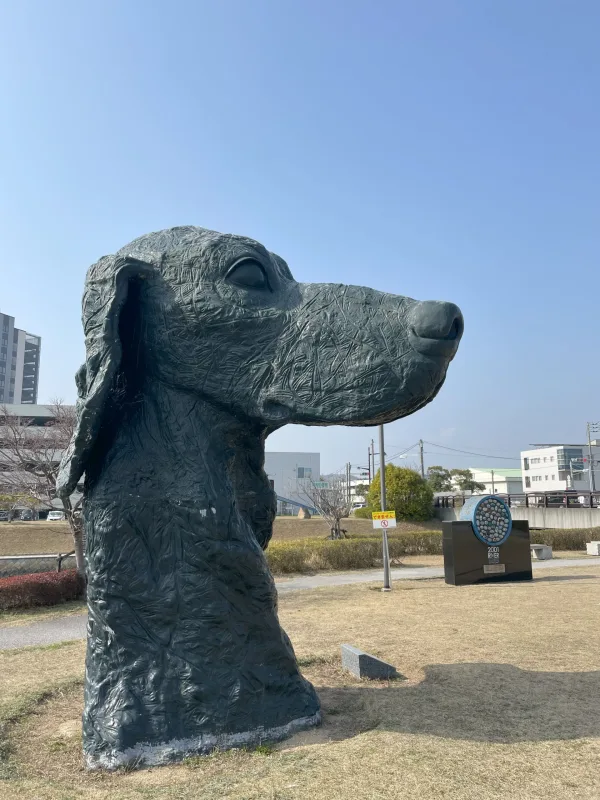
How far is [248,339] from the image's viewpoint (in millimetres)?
3389

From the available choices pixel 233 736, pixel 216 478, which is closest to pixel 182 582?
Result: pixel 216 478

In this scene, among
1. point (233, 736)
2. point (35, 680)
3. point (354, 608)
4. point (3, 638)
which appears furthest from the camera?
point (354, 608)

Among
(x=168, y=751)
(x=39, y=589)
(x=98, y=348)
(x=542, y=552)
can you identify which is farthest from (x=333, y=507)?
(x=98, y=348)

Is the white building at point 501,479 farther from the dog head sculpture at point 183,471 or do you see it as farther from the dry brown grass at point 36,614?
the dog head sculpture at point 183,471

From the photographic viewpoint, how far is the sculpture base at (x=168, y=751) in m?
3.36

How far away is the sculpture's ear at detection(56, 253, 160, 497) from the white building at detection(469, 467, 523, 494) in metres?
83.6

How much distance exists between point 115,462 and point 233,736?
5.61ft

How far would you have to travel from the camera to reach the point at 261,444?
3.91 m

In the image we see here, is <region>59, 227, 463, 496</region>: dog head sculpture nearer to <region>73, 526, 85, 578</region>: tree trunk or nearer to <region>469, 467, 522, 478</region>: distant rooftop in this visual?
<region>73, 526, 85, 578</region>: tree trunk

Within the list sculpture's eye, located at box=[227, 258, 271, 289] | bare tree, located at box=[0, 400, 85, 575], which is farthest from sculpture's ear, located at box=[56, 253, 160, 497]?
bare tree, located at box=[0, 400, 85, 575]

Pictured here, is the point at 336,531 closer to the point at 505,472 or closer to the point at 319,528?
the point at 319,528

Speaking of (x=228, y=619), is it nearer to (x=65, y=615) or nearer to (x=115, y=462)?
(x=115, y=462)

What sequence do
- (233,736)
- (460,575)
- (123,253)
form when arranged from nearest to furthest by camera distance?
(233,736) < (123,253) < (460,575)

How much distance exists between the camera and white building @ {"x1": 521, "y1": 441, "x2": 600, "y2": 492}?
71.8 m
